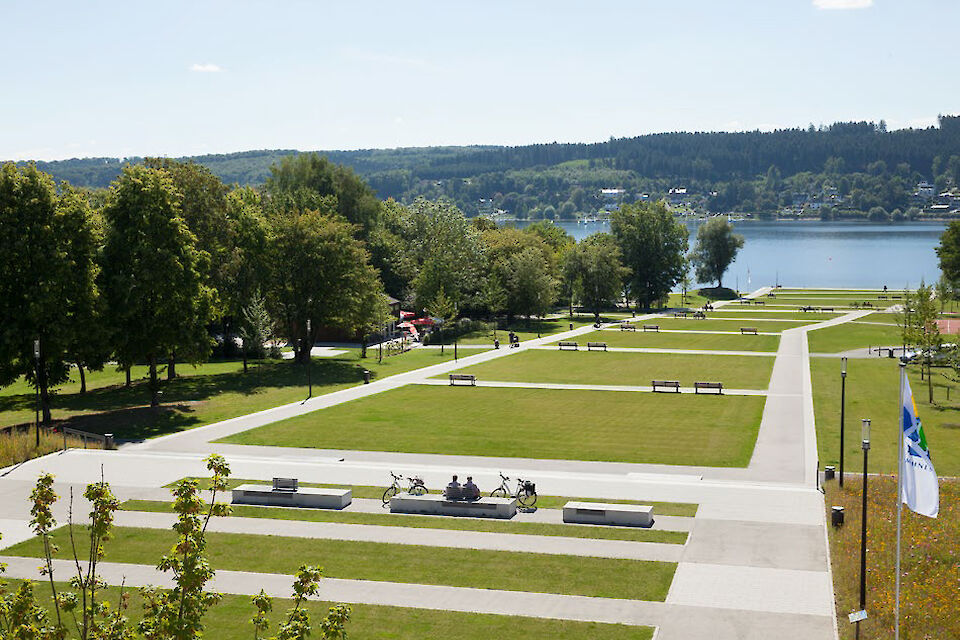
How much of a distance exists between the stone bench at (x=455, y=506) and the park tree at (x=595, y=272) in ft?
254

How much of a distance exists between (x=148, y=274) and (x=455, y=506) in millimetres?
26068

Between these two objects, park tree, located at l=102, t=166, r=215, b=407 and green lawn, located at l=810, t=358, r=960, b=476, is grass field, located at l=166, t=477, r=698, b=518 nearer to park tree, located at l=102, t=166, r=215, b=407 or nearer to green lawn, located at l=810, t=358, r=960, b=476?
green lawn, located at l=810, t=358, r=960, b=476

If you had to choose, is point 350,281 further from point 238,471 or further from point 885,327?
point 885,327

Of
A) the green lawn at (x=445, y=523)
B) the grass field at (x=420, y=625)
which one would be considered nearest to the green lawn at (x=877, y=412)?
the green lawn at (x=445, y=523)

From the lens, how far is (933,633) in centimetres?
1895

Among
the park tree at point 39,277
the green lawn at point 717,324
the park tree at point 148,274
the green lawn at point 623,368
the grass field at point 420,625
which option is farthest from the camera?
the green lawn at point 717,324

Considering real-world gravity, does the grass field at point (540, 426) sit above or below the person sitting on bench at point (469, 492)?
below

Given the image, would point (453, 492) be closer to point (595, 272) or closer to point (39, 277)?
point (39, 277)

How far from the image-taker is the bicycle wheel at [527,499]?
29494 mm

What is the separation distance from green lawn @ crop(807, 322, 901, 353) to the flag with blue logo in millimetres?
55398

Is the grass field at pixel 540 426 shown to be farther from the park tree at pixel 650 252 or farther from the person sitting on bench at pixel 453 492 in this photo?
the park tree at pixel 650 252

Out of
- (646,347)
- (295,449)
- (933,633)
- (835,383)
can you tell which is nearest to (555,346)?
(646,347)

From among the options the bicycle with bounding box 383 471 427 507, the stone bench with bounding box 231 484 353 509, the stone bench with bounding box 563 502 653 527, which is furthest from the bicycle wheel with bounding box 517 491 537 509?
the stone bench with bounding box 231 484 353 509

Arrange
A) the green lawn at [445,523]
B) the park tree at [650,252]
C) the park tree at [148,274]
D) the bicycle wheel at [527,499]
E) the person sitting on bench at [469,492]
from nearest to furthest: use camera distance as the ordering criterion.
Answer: the green lawn at [445,523] < the person sitting on bench at [469,492] < the bicycle wheel at [527,499] < the park tree at [148,274] < the park tree at [650,252]
